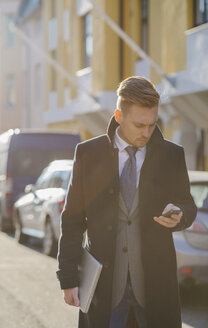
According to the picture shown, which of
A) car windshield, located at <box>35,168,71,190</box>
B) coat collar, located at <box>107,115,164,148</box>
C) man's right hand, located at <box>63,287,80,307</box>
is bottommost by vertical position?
car windshield, located at <box>35,168,71,190</box>

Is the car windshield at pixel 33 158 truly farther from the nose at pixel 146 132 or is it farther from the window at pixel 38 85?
the window at pixel 38 85

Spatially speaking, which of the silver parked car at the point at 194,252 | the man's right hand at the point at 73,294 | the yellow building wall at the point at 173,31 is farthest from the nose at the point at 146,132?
→ the yellow building wall at the point at 173,31

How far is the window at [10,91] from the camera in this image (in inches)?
1875

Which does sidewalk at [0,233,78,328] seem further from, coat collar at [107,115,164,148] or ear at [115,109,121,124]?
ear at [115,109,121,124]

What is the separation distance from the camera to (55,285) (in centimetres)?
1052

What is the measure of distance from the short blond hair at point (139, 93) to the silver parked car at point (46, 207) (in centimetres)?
951

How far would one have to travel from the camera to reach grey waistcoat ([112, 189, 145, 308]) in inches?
149

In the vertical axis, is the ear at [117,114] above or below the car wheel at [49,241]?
above

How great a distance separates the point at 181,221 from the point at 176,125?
1850cm

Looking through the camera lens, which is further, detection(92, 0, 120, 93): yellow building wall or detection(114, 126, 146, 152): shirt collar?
detection(92, 0, 120, 93): yellow building wall

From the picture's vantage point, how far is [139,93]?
3666mm

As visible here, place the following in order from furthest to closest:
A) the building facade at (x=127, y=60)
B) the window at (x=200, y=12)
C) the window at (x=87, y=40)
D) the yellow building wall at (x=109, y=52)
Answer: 1. the window at (x=87, y=40)
2. the yellow building wall at (x=109, y=52)
3. the building facade at (x=127, y=60)
4. the window at (x=200, y=12)

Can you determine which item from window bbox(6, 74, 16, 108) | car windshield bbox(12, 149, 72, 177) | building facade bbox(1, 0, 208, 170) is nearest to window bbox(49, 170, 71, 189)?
building facade bbox(1, 0, 208, 170)

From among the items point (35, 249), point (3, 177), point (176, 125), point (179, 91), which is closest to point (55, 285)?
point (35, 249)
